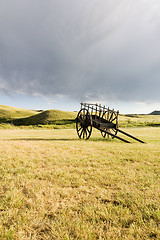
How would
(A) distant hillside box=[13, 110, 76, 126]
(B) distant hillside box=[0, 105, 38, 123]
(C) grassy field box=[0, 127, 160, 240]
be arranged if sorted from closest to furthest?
(C) grassy field box=[0, 127, 160, 240] < (A) distant hillside box=[13, 110, 76, 126] < (B) distant hillside box=[0, 105, 38, 123]

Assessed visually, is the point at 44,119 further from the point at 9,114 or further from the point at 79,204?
the point at 79,204

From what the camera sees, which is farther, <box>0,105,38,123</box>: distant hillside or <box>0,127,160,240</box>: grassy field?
<box>0,105,38,123</box>: distant hillside

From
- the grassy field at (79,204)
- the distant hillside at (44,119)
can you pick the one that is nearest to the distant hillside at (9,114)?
the distant hillside at (44,119)

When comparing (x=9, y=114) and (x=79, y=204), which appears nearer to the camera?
(x=79, y=204)

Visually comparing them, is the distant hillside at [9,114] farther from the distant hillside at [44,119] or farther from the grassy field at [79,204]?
the grassy field at [79,204]

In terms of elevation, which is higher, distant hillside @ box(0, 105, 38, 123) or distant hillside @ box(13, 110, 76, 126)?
distant hillside @ box(0, 105, 38, 123)

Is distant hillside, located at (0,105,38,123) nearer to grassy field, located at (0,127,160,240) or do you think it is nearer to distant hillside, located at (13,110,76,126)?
distant hillside, located at (13,110,76,126)

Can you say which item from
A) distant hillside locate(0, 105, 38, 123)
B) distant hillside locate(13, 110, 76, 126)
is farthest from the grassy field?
distant hillside locate(0, 105, 38, 123)

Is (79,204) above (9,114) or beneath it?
beneath

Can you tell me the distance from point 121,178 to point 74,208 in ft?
5.45

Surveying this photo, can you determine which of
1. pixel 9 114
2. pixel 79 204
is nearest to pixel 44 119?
pixel 9 114

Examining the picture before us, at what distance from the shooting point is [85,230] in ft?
5.46

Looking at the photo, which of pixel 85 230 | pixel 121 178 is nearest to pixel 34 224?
pixel 85 230

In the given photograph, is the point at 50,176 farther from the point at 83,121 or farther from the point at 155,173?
the point at 83,121
